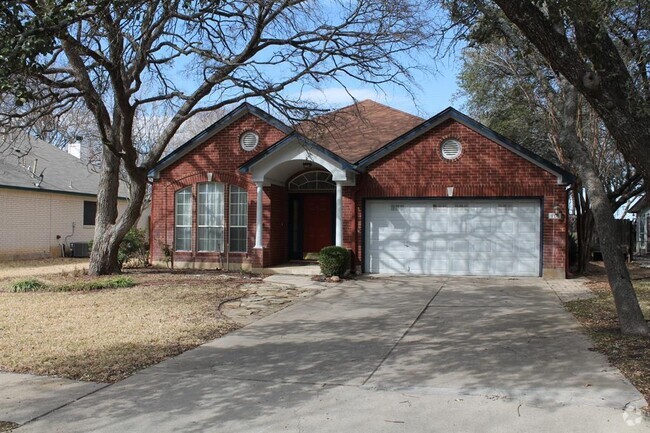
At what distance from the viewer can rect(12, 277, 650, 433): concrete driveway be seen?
206 inches

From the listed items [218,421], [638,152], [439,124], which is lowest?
[218,421]

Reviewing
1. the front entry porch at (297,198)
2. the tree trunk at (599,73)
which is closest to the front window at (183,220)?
the front entry porch at (297,198)

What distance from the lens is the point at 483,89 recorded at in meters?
22.3

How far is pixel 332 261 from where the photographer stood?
623 inches

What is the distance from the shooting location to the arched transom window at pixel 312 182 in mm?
19203

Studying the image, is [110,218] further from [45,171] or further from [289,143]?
[45,171]

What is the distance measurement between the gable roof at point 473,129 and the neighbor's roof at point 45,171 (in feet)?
42.8

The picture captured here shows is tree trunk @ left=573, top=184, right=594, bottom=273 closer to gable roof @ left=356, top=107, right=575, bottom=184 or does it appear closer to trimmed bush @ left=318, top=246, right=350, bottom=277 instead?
gable roof @ left=356, top=107, right=575, bottom=184

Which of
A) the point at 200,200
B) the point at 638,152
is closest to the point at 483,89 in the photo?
the point at 200,200

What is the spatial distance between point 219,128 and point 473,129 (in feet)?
26.5

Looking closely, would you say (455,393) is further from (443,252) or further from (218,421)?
(443,252)

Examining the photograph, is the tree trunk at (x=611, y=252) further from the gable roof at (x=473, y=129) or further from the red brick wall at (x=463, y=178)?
the red brick wall at (x=463, y=178)

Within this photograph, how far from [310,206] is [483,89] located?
8413 mm

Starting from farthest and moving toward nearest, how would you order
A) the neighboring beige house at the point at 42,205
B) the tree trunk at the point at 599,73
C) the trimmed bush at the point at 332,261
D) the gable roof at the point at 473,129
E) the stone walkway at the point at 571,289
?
the neighboring beige house at the point at 42,205, the gable roof at the point at 473,129, the trimmed bush at the point at 332,261, the stone walkway at the point at 571,289, the tree trunk at the point at 599,73
